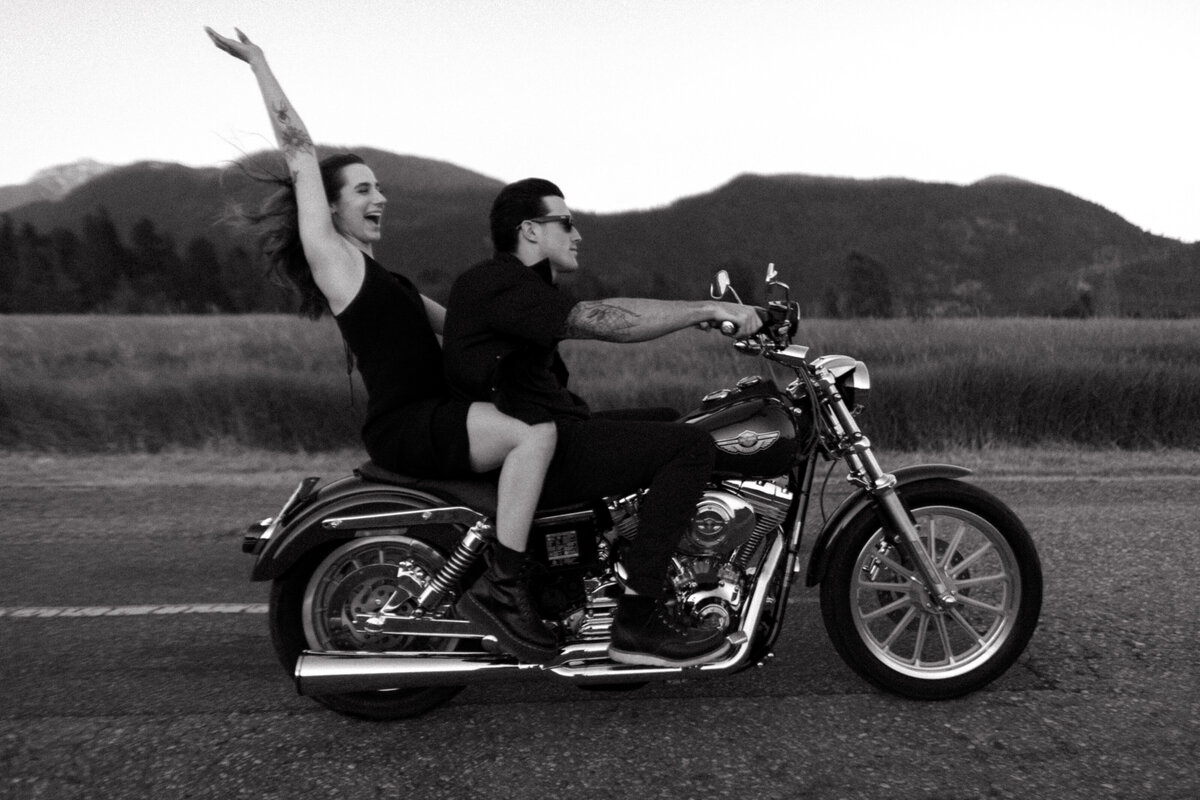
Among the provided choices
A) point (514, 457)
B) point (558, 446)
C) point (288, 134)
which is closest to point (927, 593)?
point (558, 446)

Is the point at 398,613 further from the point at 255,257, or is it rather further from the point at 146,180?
the point at 146,180

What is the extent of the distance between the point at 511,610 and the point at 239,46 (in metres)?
2.11

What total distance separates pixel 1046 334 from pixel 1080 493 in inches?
321

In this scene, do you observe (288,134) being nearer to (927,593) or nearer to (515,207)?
(515,207)

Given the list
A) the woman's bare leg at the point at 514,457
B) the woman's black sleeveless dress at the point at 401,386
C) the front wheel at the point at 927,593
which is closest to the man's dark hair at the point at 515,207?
the woman's black sleeveless dress at the point at 401,386

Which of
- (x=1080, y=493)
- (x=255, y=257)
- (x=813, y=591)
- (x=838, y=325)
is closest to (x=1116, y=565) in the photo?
(x=813, y=591)

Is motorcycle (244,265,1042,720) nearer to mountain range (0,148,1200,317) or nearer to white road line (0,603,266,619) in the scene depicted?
white road line (0,603,266,619)

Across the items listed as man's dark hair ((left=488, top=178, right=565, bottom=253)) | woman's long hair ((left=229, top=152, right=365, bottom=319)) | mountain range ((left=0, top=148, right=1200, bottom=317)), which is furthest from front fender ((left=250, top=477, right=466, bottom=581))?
mountain range ((left=0, top=148, right=1200, bottom=317))

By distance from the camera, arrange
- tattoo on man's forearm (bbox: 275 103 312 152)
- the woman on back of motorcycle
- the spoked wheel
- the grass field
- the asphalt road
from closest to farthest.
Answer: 1. the asphalt road
2. the woman on back of motorcycle
3. the spoked wheel
4. tattoo on man's forearm (bbox: 275 103 312 152)
5. the grass field

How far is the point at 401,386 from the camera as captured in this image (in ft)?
10.2

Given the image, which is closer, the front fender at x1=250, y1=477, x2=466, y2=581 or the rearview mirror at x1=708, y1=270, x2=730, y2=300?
the rearview mirror at x1=708, y1=270, x2=730, y2=300

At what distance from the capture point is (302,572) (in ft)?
10.3

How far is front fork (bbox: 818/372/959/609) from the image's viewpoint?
3164mm

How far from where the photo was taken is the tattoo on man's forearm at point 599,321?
2.81 m
